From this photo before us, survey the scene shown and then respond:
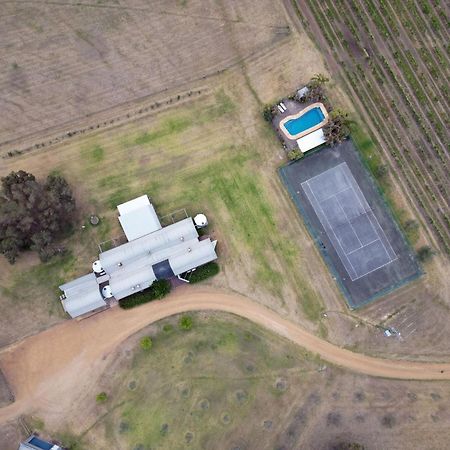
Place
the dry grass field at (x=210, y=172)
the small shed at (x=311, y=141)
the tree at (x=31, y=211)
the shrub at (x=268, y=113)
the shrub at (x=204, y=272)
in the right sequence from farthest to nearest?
the small shed at (x=311, y=141) < the shrub at (x=268, y=113) < the dry grass field at (x=210, y=172) < the shrub at (x=204, y=272) < the tree at (x=31, y=211)

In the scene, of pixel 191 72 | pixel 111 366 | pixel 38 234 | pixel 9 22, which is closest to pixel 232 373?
pixel 111 366

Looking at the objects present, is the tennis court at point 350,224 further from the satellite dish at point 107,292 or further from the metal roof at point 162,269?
the satellite dish at point 107,292

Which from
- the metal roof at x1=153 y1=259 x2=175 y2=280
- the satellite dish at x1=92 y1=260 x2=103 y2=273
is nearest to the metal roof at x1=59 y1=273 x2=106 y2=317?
the satellite dish at x1=92 y1=260 x2=103 y2=273

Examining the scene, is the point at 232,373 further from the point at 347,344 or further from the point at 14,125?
the point at 14,125

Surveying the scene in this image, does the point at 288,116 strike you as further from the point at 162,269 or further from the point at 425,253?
the point at 162,269

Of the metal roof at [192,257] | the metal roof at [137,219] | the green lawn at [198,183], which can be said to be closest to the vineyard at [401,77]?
the green lawn at [198,183]

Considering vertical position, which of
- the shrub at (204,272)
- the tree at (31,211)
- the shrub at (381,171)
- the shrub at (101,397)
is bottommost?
the shrub at (101,397)
